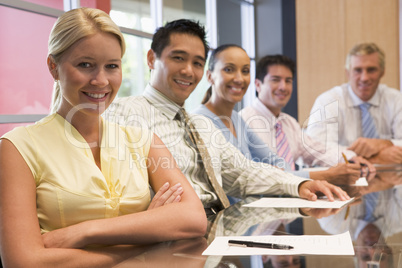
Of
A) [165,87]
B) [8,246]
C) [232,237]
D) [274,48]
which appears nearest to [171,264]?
[232,237]

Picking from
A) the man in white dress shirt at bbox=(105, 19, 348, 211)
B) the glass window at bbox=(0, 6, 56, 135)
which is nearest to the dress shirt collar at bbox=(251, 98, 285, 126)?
the man in white dress shirt at bbox=(105, 19, 348, 211)

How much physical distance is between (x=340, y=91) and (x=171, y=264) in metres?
2.98

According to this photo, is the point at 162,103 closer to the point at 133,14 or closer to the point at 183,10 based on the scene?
the point at 133,14

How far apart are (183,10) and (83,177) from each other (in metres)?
3.73

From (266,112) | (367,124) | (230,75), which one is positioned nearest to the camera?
(230,75)

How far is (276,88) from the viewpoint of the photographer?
3197 millimetres

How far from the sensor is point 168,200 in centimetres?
118

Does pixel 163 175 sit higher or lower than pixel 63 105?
lower

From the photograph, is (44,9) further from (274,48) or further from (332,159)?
(274,48)

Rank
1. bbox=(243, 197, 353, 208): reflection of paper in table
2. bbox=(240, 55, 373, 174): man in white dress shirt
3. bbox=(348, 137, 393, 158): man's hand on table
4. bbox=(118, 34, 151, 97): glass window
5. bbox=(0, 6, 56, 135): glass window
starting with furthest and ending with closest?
bbox=(118, 34, 151, 97): glass window → bbox=(240, 55, 373, 174): man in white dress shirt → bbox=(348, 137, 393, 158): man's hand on table → bbox=(0, 6, 56, 135): glass window → bbox=(243, 197, 353, 208): reflection of paper in table

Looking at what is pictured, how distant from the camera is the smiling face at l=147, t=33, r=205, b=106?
195 cm

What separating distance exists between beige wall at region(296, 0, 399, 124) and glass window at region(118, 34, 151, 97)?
7.39 feet

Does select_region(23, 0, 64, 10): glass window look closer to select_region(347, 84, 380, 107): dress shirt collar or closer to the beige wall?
select_region(347, 84, 380, 107): dress shirt collar

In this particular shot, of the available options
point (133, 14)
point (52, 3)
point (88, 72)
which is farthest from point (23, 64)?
point (88, 72)
